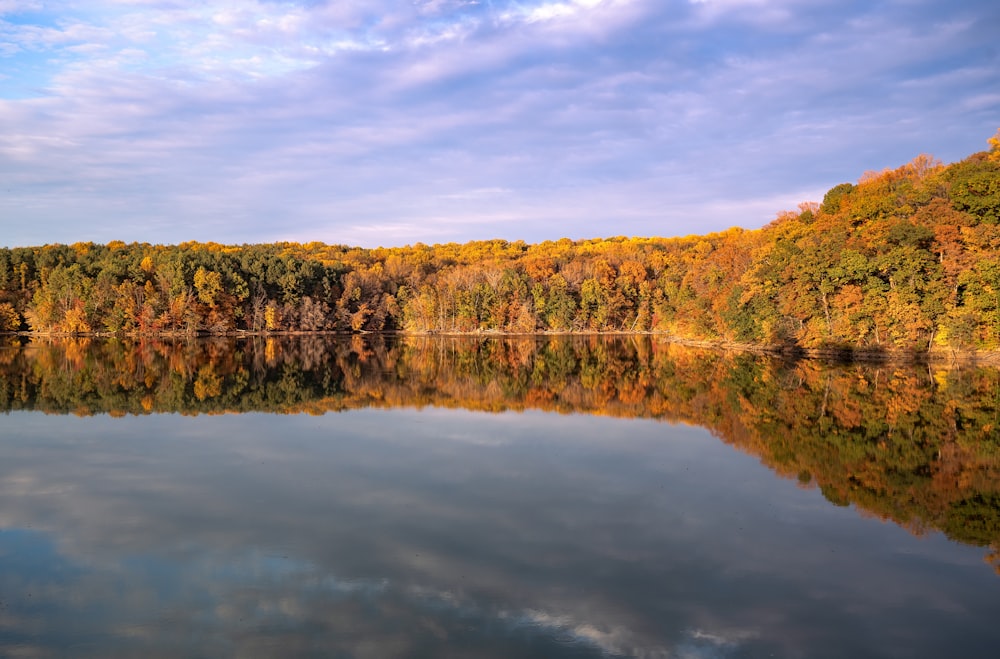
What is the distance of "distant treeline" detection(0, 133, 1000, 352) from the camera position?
3306cm

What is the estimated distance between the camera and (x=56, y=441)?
15070mm

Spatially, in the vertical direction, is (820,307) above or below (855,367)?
above

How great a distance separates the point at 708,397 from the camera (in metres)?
22.1

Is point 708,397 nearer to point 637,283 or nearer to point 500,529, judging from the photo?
point 500,529

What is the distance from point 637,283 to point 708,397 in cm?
5894

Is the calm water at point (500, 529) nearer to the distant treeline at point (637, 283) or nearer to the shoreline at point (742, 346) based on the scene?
the shoreline at point (742, 346)

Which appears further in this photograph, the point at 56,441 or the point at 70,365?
the point at 70,365

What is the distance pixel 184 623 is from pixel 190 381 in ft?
70.9

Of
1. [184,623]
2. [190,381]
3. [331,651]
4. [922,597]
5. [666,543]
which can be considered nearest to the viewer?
[331,651]

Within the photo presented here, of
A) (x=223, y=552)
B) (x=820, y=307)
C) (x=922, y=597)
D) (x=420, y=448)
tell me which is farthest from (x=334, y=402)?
(x=820, y=307)

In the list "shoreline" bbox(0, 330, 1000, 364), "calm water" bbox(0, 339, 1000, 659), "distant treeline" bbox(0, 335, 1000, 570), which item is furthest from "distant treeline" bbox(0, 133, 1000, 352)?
"calm water" bbox(0, 339, 1000, 659)

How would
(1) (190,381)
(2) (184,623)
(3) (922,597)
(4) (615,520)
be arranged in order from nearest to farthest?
(2) (184,623) → (3) (922,597) → (4) (615,520) → (1) (190,381)

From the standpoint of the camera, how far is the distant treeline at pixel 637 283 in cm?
3306

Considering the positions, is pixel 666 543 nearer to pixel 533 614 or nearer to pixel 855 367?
pixel 533 614
